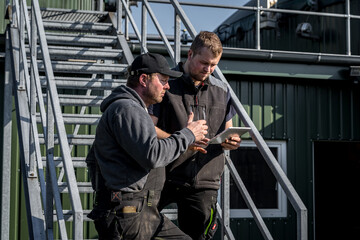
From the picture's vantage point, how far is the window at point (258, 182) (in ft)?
29.3

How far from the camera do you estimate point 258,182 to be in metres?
9.41

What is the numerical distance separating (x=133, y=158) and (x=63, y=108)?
4.86 metres

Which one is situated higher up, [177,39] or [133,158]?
[177,39]

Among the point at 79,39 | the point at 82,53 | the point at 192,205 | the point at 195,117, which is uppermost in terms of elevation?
the point at 79,39

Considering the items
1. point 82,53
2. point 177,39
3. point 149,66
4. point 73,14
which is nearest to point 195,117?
point 149,66

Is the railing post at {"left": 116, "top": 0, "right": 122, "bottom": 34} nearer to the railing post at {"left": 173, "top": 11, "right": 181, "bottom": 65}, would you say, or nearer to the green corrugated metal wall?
the railing post at {"left": 173, "top": 11, "right": 181, "bottom": 65}

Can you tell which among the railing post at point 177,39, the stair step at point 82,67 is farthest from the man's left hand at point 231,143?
the stair step at point 82,67

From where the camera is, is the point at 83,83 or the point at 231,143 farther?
the point at 83,83

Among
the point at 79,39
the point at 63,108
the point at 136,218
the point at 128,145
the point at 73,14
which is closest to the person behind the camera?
the point at 128,145

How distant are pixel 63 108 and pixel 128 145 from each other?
194 inches

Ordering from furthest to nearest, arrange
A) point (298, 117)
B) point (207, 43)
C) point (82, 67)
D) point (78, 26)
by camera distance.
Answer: point (298, 117) → point (78, 26) → point (82, 67) → point (207, 43)

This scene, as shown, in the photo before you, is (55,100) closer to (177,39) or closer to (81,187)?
(81,187)

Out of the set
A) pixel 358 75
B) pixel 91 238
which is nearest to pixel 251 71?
pixel 358 75

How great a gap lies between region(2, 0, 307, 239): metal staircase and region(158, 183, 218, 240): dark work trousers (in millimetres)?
443
